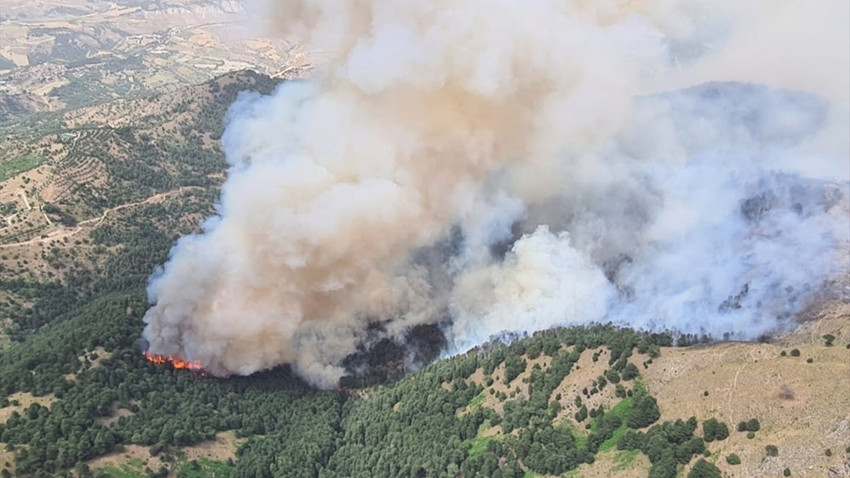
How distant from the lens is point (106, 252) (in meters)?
160

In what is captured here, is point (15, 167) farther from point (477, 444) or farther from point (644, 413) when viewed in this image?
point (644, 413)

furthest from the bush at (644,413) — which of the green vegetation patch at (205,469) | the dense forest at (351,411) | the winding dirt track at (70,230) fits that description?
the winding dirt track at (70,230)

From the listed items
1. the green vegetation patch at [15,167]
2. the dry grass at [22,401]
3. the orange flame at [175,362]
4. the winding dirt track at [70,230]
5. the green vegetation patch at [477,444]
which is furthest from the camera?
the green vegetation patch at [15,167]

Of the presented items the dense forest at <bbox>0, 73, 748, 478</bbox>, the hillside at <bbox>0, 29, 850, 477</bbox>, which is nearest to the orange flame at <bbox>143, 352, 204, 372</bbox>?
the dense forest at <bbox>0, 73, 748, 478</bbox>

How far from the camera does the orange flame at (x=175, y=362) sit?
111m

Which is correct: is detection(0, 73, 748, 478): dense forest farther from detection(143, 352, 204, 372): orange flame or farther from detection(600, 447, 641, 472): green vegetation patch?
detection(143, 352, 204, 372): orange flame

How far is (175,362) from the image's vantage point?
113125 millimetres

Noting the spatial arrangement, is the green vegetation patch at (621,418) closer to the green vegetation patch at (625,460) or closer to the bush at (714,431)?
the green vegetation patch at (625,460)

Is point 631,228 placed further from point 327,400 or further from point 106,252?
point 106,252

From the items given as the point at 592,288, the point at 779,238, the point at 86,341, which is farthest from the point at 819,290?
the point at 86,341

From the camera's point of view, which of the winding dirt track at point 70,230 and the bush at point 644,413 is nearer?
the bush at point 644,413

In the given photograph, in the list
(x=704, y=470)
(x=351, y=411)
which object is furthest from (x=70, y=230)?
(x=704, y=470)

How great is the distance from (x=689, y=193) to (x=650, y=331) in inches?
1322

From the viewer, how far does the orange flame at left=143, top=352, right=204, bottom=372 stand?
111 m
